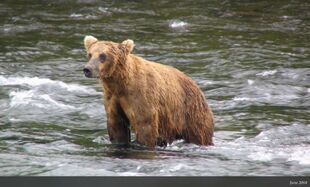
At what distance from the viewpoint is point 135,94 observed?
31.1 ft

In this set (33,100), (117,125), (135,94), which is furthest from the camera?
(33,100)

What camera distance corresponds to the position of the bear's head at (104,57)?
362 inches

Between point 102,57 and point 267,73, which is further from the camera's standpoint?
point 267,73

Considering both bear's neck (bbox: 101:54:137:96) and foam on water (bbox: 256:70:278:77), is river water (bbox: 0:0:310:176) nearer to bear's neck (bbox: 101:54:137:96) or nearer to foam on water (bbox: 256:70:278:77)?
foam on water (bbox: 256:70:278:77)

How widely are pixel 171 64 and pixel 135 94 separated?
6.27 metres

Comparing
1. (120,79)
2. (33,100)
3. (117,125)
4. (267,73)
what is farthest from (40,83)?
(120,79)

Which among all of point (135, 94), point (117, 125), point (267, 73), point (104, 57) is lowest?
point (267, 73)

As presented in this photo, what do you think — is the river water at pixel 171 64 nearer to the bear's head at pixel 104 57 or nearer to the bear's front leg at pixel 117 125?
the bear's front leg at pixel 117 125

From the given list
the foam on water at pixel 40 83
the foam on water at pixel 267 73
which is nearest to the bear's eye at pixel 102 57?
the foam on water at pixel 40 83

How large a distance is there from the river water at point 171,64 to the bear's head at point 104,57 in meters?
0.90

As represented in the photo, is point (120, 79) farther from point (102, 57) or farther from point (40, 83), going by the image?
point (40, 83)

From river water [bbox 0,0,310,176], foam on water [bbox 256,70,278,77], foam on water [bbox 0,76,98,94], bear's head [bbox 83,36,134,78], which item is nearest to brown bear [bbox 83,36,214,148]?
bear's head [bbox 83,36,134,78]

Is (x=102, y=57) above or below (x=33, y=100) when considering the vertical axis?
above
